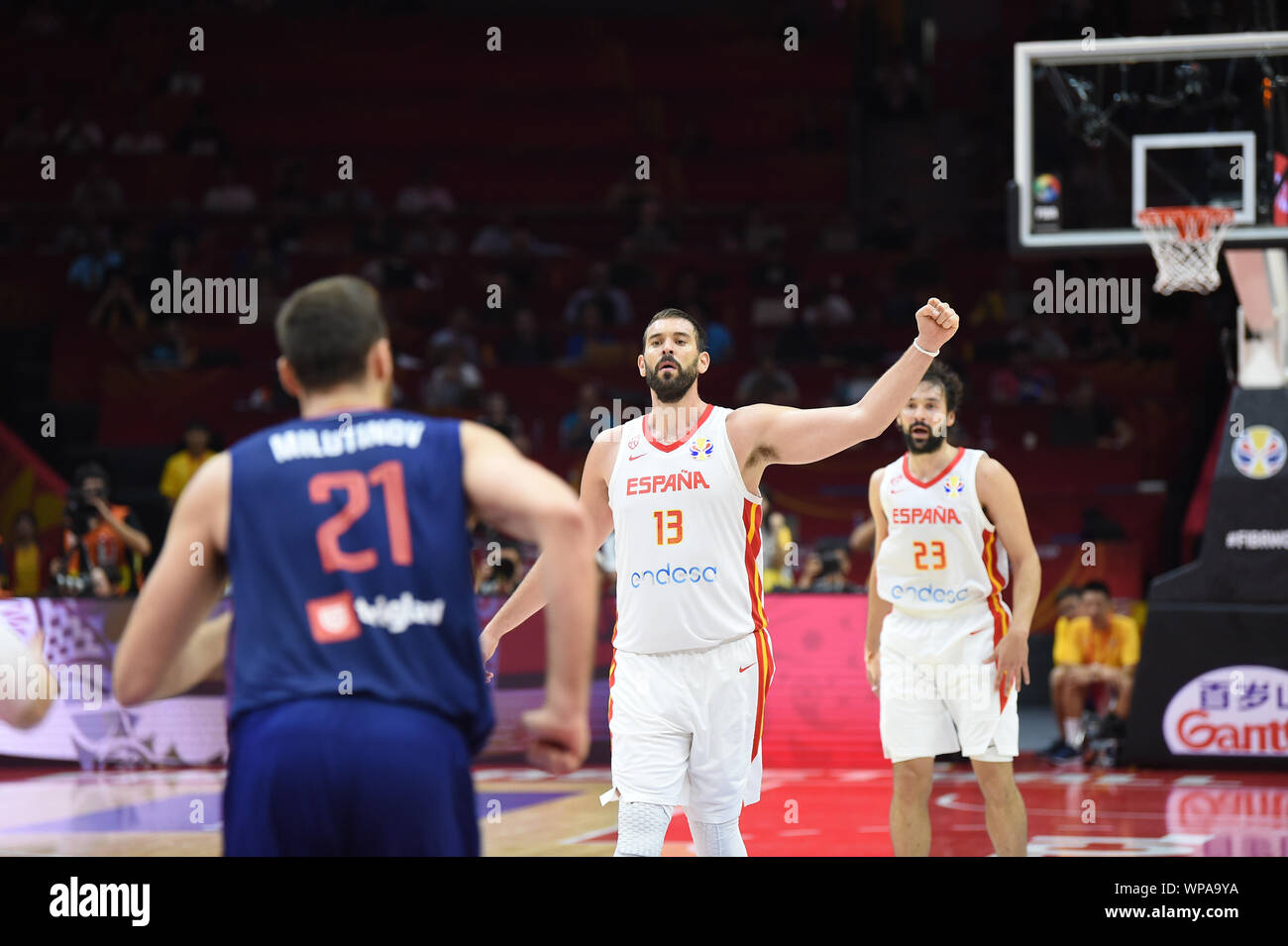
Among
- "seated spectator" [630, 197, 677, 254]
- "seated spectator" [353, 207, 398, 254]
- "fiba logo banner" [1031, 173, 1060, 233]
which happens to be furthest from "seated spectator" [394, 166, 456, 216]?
"fiba logo banner" [1031, 173, 1060, 233]

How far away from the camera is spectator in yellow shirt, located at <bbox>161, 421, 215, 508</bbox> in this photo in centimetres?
1524

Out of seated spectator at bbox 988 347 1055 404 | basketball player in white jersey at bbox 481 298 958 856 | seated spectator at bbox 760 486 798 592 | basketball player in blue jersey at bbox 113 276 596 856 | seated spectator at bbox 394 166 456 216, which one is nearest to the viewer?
basketball player in blue jersey at bbox 113 276 596 856

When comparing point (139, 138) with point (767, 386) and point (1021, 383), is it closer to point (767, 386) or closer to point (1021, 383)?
point (767, 386)

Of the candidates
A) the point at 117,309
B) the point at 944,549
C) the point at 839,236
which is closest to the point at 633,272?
the point at 839,236

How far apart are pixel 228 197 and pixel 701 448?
50.3ft

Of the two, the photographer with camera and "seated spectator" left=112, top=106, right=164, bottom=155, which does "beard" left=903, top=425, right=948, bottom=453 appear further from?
"seated spectator" left=112, top=106, right=164, bottom=155

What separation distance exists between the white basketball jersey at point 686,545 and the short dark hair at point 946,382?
5.03 ft

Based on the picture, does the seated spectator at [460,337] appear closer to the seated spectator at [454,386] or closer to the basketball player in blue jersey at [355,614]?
the seated spectator at [454,386]

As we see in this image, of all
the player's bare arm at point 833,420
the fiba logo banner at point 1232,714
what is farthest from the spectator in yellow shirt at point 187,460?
the player's bare arm at point 833,420

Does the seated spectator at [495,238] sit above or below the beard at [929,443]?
above

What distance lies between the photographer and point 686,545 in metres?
5.84

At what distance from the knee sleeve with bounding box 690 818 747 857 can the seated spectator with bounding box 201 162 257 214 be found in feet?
50.5

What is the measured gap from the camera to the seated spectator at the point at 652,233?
19094mm
